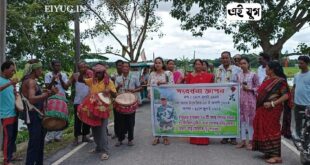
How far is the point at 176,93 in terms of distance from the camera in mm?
9148

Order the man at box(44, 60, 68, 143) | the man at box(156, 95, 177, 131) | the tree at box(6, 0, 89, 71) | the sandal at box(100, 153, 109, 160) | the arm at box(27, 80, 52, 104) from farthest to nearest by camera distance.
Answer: the tree at box(6, 0, 89, 71)
the man at box(156, 95, 177, 131)
the man at box(44, 60, 68, 143)
the sandal at box(100, 153, 109, 160)
the arm at box(27, 80, 52, 104)

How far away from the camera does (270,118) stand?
720 cm

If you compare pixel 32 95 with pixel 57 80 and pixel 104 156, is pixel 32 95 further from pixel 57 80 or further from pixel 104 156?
pixel 57 80

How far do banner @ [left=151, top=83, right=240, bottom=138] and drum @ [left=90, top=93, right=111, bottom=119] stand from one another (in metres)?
1.82

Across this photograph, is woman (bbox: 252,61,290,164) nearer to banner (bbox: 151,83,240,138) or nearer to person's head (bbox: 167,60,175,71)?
banner (bbox: 151,83,240,138)

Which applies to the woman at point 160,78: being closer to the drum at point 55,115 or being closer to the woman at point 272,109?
the woman at point 272,109

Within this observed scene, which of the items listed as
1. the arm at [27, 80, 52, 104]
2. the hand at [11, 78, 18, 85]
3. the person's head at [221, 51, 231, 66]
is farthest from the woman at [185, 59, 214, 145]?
the hand at [11, 78, 18, 85]

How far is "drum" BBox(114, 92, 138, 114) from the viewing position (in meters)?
8.33

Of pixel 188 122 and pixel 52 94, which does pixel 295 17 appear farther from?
pixel 52 94

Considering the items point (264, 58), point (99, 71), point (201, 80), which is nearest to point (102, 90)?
point (99, 71)

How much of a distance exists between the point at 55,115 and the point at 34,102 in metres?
0.44

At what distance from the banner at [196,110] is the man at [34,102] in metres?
3.09

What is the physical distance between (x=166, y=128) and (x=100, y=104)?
2164 mm

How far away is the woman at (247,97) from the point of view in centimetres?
843
